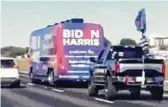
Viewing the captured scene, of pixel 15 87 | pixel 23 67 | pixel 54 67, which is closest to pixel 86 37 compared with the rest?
pixel 54 67

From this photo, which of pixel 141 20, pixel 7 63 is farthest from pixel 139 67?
pixel 7 63

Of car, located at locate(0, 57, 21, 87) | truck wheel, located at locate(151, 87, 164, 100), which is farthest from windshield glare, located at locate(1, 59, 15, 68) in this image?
truck wheel, located at locate(151, 87, 164, 100)

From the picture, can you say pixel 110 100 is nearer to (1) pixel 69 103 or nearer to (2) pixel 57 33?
(1) pixel 69 103

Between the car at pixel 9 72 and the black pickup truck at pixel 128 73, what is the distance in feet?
27.8

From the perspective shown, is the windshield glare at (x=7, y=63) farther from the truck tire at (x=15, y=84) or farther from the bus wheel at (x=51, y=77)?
the bus wheel at (x=51, y=77)

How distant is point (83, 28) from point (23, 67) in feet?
133

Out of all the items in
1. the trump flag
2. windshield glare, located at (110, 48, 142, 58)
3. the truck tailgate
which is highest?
the trump flag

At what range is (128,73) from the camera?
789 inches

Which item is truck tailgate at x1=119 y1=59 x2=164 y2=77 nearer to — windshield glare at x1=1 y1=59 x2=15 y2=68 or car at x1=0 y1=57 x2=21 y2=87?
car at x1=0 y1=57 x2=21 y2=87

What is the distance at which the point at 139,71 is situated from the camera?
20.1 m

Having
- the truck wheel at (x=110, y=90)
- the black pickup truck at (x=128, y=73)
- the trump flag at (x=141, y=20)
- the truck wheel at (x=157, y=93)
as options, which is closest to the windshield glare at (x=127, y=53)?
the black pickup truck at (x=128, y=73)

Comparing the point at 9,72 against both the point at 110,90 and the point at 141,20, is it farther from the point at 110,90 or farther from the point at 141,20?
the point at 110,90

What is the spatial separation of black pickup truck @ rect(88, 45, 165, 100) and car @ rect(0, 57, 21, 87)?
Result: 8.46m

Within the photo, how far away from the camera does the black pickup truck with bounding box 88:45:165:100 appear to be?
2002 cm
